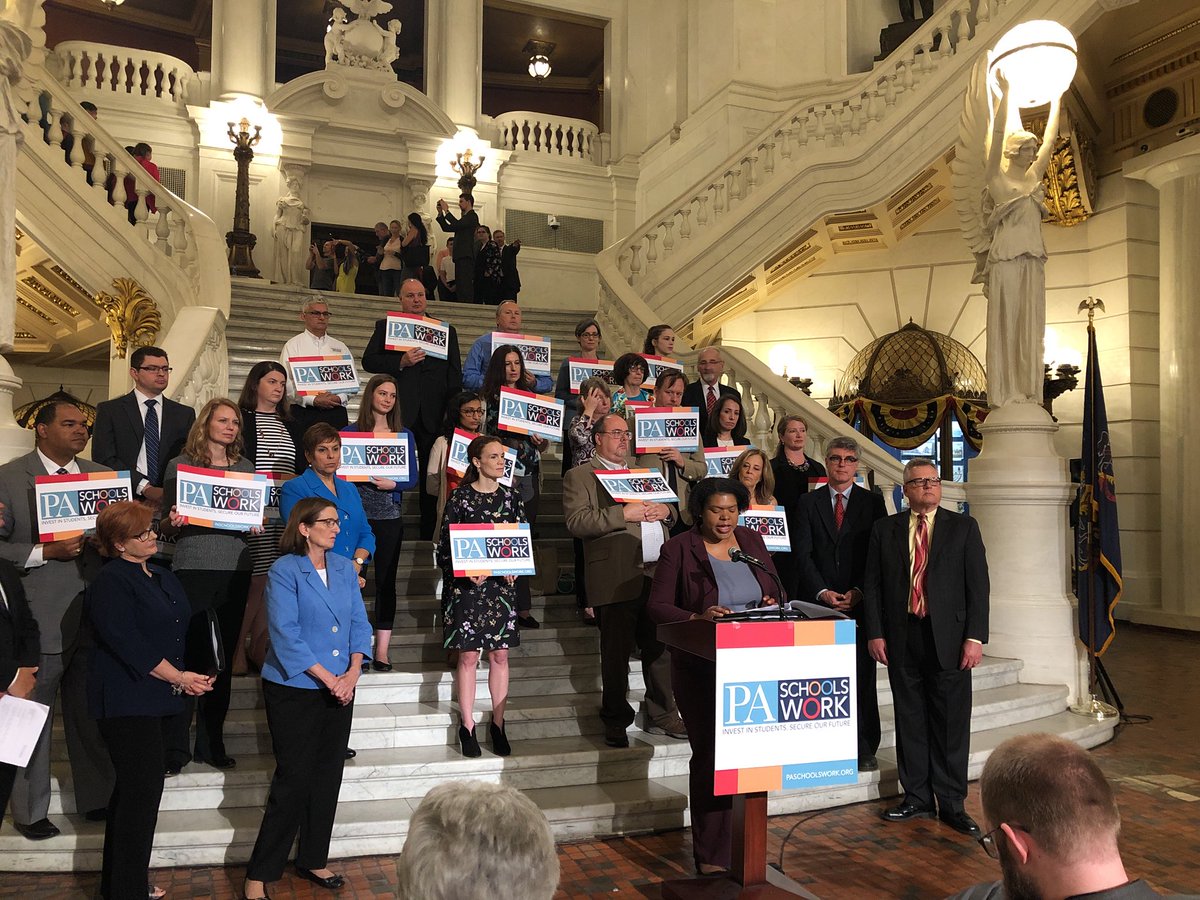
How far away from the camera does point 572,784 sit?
17.9ft

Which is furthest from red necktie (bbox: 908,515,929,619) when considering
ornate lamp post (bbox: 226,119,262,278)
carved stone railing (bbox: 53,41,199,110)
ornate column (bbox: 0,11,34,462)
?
carved stone railing (bbox: 53,41,199,110)

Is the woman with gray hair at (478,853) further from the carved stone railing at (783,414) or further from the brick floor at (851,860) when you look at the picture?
the carved stone railing at (783,414)

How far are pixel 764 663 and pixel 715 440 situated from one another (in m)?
3.97

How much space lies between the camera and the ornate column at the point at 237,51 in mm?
16062

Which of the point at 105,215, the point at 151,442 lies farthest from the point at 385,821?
the point at 105,215

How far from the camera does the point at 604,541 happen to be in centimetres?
584

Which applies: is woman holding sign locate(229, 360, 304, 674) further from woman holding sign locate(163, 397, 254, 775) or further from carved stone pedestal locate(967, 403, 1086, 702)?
carved stone pedestal locate(967, 403, 1086, 702)

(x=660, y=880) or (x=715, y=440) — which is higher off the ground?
(x=715, y=440)

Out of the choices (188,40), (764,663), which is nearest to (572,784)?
(764,663)

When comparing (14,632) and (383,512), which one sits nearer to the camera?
(14,632)

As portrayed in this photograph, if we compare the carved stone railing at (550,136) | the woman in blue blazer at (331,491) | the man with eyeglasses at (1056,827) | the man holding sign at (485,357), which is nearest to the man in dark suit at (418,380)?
the man holding sign at (485,357)

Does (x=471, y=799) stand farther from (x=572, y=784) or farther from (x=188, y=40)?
(x=188, y=40)

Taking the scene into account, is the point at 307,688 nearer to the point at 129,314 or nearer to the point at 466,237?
the point at 129,314

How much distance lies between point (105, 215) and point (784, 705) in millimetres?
8825
